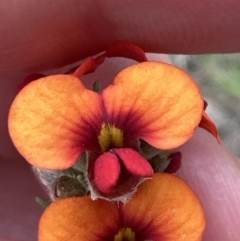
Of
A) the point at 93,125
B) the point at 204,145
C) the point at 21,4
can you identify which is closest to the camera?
the point at 93,125

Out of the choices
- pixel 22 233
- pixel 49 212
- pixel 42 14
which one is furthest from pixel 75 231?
pixel 22 233

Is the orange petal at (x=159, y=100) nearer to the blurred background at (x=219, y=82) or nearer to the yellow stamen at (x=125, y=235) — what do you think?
the yellow stamen at (x=125, y=235)

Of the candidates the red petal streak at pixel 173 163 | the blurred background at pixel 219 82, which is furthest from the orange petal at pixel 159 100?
the blurred background at pixel 219 82

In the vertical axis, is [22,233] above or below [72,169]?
below

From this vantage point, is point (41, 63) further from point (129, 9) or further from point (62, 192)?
point (62, 192)

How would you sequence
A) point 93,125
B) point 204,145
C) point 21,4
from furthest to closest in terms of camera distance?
1. point 204,145
2. point 21,4
3. point 93,125

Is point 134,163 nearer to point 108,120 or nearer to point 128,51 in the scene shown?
point 108,120

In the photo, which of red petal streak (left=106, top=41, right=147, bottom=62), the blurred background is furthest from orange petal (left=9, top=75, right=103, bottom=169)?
the blurred background
